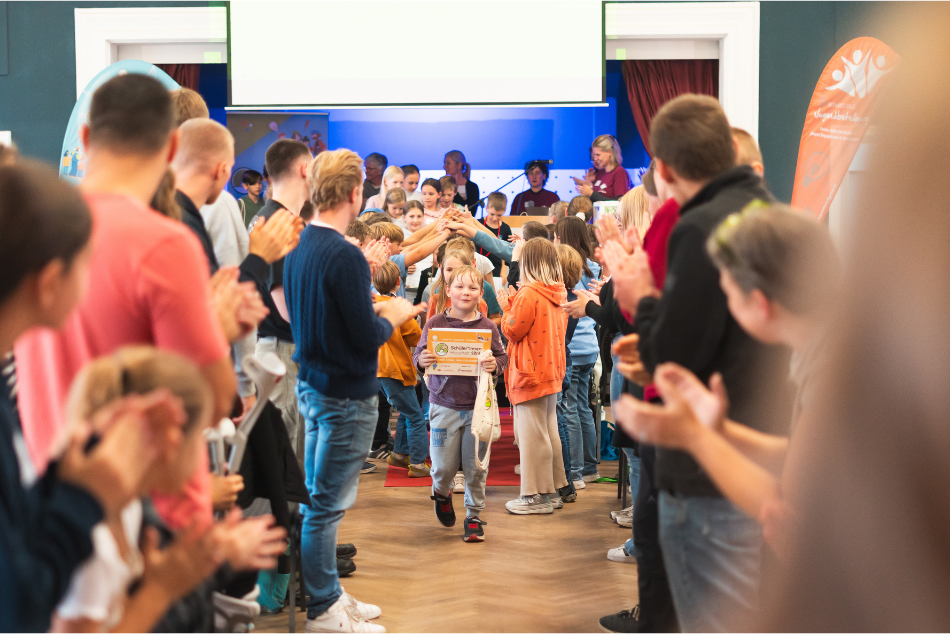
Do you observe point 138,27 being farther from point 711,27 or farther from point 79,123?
point 711,27

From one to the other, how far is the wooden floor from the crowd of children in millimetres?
473

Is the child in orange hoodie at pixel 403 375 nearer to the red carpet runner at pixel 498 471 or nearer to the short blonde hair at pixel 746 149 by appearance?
the red carpet runner at pixel 498 471

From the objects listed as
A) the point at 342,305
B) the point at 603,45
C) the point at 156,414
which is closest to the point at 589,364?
the point at 342,305

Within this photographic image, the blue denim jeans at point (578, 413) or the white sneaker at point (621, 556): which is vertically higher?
the blue denim jeans at point (578, 413)

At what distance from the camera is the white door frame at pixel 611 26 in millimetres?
6453

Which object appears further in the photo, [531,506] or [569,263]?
[569,263]

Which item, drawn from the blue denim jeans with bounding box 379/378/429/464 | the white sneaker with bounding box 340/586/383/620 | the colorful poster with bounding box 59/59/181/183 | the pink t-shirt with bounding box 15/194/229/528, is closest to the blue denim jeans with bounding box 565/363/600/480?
the blue denim jeans with bounding box 379/378/429/464

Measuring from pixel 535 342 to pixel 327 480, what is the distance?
65.9 inches

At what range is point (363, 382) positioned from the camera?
2.65m

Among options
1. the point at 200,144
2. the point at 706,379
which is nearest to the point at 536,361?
the point at 200,144

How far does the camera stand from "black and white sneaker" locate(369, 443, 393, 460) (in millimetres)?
5459

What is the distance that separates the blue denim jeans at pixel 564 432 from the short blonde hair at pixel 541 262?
0.79 m

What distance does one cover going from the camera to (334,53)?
6.45 metres

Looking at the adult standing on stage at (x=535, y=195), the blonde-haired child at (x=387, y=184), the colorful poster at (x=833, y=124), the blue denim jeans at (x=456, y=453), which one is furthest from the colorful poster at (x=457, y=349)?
the adult standing on stage at (x=535, y=195)
